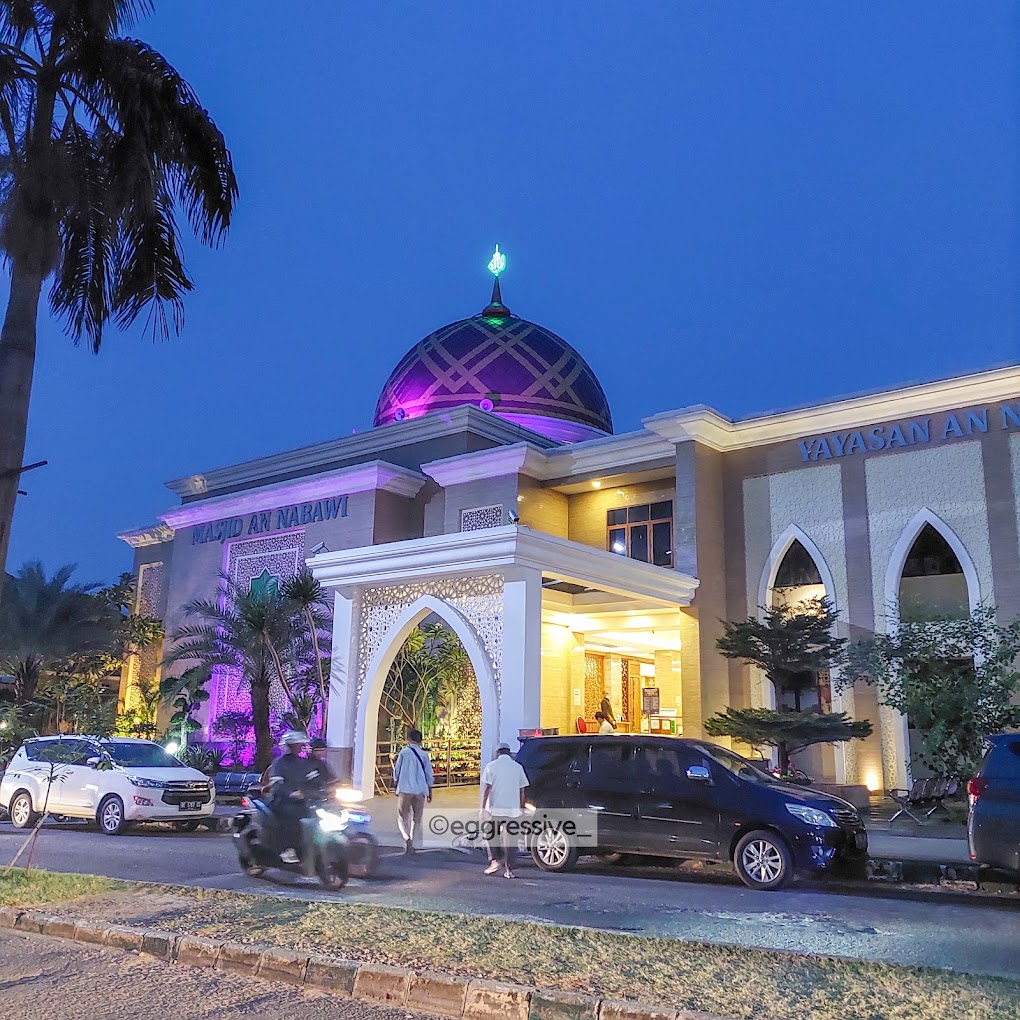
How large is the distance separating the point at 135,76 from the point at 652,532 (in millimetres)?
17705

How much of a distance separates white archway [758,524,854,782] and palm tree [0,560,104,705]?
18.0 metres

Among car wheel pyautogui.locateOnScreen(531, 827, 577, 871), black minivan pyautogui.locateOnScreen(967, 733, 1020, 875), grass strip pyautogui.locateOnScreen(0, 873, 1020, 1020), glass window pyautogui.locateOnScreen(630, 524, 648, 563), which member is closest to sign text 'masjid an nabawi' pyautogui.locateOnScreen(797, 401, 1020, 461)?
glass window pyautogui.locateOnScreen(630, 524, 648, 563)

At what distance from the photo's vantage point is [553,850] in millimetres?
11453

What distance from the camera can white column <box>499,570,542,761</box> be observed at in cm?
1630

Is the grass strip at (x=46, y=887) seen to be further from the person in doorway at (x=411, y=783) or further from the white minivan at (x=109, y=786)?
the white minivan at (x=109, y=786)

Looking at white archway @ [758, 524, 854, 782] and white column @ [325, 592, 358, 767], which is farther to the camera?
white archway @ [758, 524, 854, 782]

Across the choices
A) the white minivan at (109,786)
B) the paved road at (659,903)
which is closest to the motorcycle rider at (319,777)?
the paved road at (659,903)

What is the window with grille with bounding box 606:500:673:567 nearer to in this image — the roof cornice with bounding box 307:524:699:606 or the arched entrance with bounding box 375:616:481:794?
the roof cornice with bounding box 307:524:699:606

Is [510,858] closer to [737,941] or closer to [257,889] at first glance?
[257,889]

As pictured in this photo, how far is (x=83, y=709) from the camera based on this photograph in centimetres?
1248

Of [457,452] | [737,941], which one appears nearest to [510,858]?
[737,941]

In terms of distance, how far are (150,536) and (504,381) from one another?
1338 centimetres

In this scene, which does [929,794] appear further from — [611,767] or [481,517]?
[481,517]

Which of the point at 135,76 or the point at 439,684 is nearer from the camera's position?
the point at 135,76
